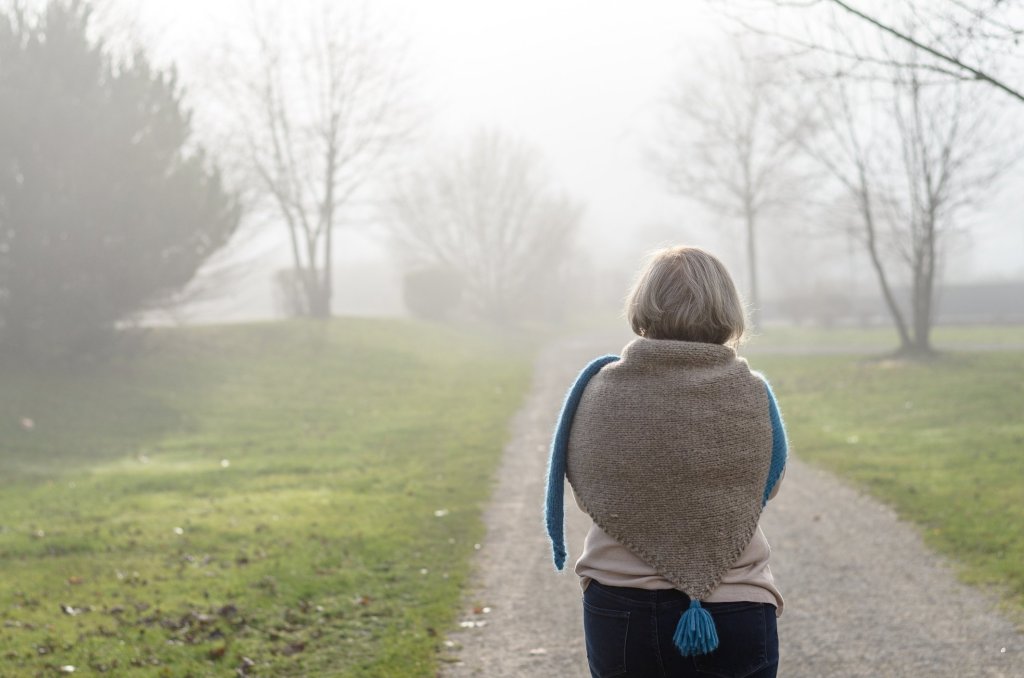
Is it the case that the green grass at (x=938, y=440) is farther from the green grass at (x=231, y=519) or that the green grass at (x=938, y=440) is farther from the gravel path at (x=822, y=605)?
the green grass at (x=231, y=519)

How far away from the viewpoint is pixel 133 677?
4.89 metres

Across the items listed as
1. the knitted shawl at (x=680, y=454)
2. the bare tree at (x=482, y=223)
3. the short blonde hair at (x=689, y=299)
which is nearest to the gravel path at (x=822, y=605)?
the knitted shawl at (x=680, y=454)

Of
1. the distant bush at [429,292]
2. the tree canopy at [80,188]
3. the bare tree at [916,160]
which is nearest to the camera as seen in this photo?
A: the tree canopy at [80,188]

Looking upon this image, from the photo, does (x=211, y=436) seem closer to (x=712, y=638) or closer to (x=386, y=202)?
(x=712, y=638)

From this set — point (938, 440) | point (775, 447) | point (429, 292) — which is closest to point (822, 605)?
point (775, 447)

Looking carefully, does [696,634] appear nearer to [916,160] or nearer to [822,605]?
[822,605]

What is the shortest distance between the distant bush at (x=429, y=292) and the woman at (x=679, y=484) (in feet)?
124

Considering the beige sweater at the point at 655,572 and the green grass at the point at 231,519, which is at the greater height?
the beige sweater at the point at 655,572

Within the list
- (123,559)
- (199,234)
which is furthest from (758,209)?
(123,559)

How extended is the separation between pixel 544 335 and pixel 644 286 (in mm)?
40833

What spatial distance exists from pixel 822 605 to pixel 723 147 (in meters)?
33.0

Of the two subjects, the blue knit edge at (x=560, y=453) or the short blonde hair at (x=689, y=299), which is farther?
the blue knit edge at (x=560, y=453)

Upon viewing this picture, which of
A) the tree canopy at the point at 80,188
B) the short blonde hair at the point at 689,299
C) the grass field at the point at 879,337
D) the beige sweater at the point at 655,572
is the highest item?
the tree canopy at the point at 80,188

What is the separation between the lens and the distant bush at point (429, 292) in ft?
133
